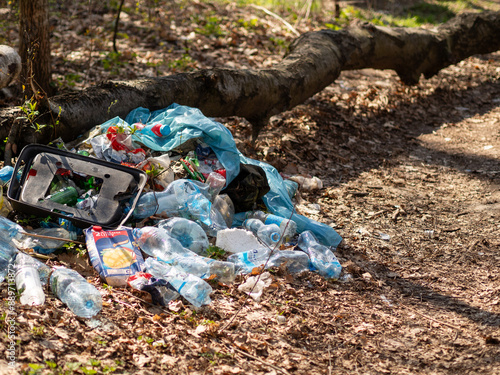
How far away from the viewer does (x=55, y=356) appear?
2.18 m

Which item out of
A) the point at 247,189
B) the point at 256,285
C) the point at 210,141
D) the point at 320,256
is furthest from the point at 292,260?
the point at 210,141

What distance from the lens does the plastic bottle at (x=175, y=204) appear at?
3.52 m

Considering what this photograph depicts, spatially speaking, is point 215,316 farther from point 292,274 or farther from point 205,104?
point 205,104

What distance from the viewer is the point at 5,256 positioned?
2803 mm

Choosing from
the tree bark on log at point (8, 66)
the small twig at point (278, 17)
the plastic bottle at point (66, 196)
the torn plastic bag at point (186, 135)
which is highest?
the tree bark on log at point (8, 66)

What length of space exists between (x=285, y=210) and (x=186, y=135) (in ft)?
3.37

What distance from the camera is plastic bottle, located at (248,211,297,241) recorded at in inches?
144

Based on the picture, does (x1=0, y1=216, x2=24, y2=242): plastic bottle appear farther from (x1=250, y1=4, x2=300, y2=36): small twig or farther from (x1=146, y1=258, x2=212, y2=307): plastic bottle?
(x1=250, y1=4, x2=300, y2=36): small twig

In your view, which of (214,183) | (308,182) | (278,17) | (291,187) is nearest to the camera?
(214,183)

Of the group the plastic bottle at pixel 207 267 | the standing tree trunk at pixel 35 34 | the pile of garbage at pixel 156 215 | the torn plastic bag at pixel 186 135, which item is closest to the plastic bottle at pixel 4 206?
the pile of garbage at pixel 156 215

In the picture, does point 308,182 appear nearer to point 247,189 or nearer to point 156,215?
point 247,189

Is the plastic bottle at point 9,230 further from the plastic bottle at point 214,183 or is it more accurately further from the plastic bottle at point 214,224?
the plastic bottle at point 214,183

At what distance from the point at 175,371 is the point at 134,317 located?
0.46m

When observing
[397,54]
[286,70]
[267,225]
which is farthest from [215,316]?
[397,54]
